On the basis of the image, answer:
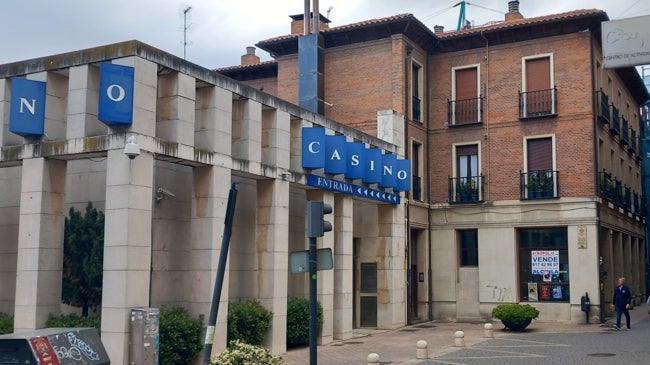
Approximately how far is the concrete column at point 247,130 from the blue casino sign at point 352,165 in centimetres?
226

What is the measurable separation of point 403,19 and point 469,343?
1292cm

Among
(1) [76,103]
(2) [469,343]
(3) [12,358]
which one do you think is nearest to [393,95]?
(2) [469,343]

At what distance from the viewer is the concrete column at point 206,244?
17.1 m

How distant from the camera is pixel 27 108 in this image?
16.4m

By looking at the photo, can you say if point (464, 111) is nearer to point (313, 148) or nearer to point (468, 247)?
point (468, 247)

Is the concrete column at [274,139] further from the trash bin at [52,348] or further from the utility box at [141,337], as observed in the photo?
the trash bin at [52,348]

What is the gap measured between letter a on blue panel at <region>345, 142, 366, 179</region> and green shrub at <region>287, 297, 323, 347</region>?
4.41 m

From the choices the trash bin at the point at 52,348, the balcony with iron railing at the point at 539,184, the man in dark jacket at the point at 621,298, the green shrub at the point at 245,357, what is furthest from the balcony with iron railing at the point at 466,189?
the trash bin at the point at 52,348

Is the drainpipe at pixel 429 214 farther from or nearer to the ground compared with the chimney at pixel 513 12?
nearer to the ground

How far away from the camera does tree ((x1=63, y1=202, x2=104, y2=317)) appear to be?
16844mm

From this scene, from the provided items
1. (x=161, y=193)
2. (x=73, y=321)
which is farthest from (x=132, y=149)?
(x=73, y=321)

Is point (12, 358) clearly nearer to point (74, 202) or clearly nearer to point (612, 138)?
point (74, 202)

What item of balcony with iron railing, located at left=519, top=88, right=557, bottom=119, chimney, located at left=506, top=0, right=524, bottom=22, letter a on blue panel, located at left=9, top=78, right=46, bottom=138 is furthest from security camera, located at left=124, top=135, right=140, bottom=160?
chimney, located at left=506, top=0, right=524, bottom=22

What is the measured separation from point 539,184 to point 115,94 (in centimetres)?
1884
